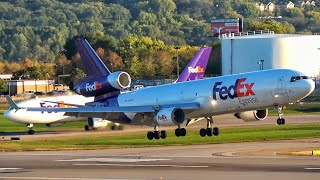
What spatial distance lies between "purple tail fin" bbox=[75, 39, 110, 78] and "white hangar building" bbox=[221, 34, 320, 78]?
235 feet

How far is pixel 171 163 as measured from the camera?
70.6 meters

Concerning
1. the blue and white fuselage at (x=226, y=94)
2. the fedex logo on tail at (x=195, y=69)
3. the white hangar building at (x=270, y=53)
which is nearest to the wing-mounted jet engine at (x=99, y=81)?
the blue and white fuselage at (x=226, y=94)

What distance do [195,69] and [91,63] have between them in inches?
515

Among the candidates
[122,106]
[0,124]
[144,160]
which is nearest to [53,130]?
[0,124]

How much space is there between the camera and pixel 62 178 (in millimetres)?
60531

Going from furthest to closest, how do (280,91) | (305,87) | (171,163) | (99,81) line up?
(99,81)
(280,91)
(305,87)
(171,163)

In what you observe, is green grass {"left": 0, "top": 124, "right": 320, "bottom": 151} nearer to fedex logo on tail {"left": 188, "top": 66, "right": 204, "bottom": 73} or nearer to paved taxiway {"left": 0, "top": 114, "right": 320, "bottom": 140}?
paved taxiway {"left": 0, "top": 114, "right": 320, "bottom": 140}

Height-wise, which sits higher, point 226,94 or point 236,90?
point 236,90

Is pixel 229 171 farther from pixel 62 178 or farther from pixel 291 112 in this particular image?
pixel 291 112

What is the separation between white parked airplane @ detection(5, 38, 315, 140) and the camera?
74.4m

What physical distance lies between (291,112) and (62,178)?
78046 millimetres

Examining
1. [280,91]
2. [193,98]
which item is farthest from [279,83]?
[193,98]

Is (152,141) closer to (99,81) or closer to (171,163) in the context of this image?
(99,81)

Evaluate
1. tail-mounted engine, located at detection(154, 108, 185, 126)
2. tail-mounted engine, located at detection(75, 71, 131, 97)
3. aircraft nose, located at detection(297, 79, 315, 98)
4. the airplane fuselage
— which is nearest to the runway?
tail-mounted engine, located at detection(154, 108, 185, 126)
